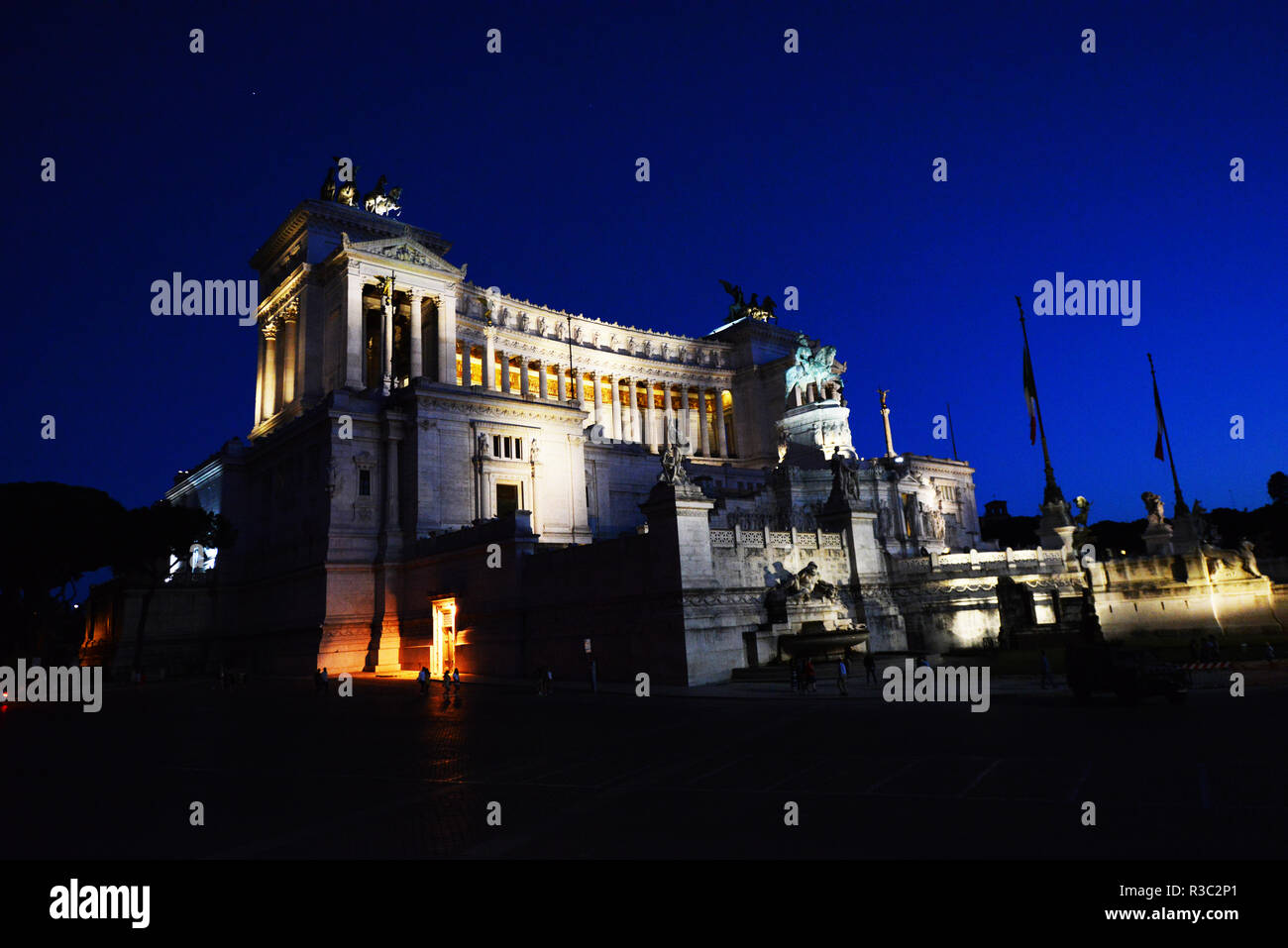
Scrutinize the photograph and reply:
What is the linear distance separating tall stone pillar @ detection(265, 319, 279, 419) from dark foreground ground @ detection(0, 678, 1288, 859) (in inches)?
2073

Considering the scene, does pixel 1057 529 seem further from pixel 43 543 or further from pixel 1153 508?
pixel 43 543

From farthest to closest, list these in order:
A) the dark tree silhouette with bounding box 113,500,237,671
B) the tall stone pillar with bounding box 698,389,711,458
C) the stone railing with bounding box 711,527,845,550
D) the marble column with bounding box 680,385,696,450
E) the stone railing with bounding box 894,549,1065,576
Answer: the tall stone pillar with bounding box 698,389,711,458, the marble column with bounding box 680,385,696,450, the dark tree silhouette with bounding box 113,500,237,671, the stone railing with bounding box 894,549,1065,576, the stone railing with bounding box 711,527,845,550

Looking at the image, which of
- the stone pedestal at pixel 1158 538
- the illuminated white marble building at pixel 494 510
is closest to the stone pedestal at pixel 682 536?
the illuminated white marble building at pixel 494 510

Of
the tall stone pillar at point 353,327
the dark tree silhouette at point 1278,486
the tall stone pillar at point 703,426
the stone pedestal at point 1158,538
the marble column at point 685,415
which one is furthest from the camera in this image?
the dark tree silhouette at point 1278,486

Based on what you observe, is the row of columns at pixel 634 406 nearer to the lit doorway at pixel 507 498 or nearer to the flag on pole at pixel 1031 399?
the lit doorway at pixel 507 498

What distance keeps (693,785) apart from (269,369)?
69926mm

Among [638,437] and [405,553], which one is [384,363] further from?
[638,437]

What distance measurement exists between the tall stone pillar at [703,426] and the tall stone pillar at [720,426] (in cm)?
134

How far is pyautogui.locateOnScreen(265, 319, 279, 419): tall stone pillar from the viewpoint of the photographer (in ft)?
231

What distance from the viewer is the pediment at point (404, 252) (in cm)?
6259

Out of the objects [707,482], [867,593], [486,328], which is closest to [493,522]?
[867,593]

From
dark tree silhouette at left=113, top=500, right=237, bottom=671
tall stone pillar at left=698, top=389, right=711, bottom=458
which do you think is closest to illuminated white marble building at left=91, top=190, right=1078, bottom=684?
dark tree silhouette at left=113, top=500, right=237, bottom=671

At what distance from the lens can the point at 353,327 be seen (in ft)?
→ 203

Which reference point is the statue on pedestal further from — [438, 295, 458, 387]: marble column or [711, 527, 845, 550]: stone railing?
[438, 295, 458, 387]: marble column
